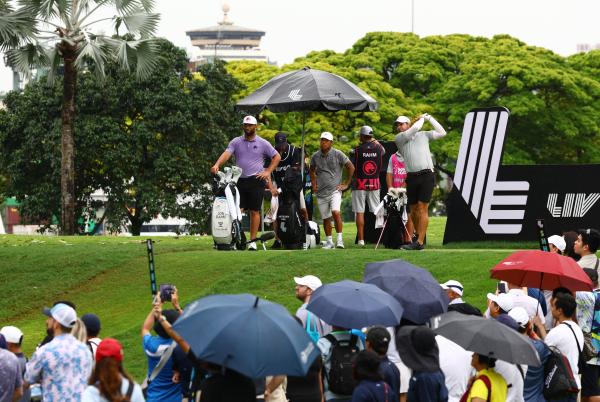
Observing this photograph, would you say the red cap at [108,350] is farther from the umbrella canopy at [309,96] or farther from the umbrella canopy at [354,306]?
the umbrella canopy at [309,96]

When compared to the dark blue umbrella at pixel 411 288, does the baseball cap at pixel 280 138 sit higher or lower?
higher

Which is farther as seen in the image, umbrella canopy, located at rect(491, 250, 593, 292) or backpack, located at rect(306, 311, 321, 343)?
umbrella canopy, located at rect(491, 250, 593, 292)

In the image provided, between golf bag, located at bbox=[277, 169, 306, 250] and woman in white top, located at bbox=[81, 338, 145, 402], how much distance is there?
12.1 m

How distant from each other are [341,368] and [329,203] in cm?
1070

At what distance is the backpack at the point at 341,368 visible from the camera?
32.5 ft

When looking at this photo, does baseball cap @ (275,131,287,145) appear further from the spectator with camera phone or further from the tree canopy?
the tree canopy

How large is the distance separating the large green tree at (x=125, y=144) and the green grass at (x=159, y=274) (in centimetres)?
2960

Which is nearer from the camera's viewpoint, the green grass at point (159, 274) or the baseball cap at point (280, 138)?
the green grass at point (159, 274)

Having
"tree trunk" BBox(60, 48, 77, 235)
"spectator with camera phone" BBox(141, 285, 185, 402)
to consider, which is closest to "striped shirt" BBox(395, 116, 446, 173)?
"spectator with camera phone" BBox(141, 285, 185, 402)

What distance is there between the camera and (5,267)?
19.6 meters

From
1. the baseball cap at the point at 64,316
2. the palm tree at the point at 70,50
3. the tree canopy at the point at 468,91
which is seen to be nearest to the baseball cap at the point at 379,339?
the baseball cap at the point at 64,316

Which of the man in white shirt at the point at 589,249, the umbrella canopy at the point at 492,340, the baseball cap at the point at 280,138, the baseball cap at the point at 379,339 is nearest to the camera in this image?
the baseball cap at the point at 379,339

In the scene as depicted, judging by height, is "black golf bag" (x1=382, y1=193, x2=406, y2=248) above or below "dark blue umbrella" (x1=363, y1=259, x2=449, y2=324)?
below

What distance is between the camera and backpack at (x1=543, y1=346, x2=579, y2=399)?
10.5 metres
